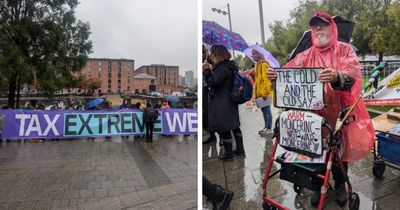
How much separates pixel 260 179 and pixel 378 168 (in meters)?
0.90

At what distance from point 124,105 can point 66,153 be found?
3322 mm

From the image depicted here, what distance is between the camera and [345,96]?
91.2 inches

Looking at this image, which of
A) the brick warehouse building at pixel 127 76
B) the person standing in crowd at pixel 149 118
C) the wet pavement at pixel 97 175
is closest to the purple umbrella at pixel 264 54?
the wet pavement at pixel 97 175

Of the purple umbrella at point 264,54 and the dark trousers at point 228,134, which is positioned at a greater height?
the purple umbrella at point 264,54

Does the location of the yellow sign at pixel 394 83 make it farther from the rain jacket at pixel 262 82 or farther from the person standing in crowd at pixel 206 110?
the person standing in crowd at pixel 206 110

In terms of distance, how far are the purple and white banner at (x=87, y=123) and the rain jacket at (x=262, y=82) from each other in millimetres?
7131

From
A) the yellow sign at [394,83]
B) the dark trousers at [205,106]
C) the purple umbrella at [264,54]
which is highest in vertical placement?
the purple umbrella at [264,54]

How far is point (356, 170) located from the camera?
2.61 meters

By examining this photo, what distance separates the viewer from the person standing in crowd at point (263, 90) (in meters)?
2.67

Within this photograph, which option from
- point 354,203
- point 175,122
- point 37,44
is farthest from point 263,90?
point 37,44

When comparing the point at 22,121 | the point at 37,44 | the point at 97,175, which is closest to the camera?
the point at 97,175

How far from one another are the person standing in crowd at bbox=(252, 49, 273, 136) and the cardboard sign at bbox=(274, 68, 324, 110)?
0.12 meters

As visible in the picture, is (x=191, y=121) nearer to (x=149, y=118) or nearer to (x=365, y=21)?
(x=149, y=118)

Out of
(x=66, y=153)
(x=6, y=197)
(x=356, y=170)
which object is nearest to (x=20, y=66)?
(x=66, y=153)
